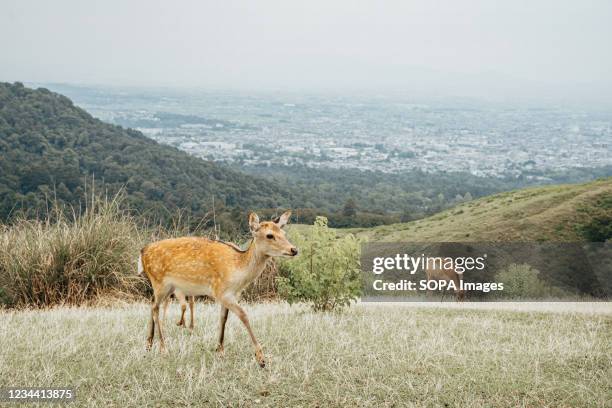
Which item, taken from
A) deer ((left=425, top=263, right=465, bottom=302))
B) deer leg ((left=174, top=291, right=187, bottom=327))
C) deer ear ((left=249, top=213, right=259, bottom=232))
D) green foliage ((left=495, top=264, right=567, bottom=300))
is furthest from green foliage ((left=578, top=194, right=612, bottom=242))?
deer ear ((left=249, top=213, right=259, bottom=232))

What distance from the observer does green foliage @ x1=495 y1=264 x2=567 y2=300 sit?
12.0 metres

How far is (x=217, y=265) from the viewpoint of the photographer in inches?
245

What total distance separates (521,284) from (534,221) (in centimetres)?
668

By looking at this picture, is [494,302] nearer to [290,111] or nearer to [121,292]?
[121,292]

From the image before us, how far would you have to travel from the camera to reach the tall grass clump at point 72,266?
11586 mm

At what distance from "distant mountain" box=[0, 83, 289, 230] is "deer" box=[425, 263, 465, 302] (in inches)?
868

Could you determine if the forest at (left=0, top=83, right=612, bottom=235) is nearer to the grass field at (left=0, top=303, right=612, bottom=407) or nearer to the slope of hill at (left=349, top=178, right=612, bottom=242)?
the slope of hill at (left=349, top=178, right=612, bottom=242)

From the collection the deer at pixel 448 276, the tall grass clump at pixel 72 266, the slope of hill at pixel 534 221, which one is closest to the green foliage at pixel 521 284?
the deer at pixel 448 276

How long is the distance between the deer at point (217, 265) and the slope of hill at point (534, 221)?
1143cm

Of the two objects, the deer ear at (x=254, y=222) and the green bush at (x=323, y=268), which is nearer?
the deer ear at (x=254, y=222)

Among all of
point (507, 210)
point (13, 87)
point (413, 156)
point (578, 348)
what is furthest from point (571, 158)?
point (578, 348)

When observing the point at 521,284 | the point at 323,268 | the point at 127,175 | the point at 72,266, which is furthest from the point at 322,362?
the point at 127,175

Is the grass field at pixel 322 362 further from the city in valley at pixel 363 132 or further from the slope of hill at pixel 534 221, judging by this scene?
the city in valley at pixel 363 132

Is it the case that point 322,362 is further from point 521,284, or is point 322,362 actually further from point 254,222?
point 521,284
